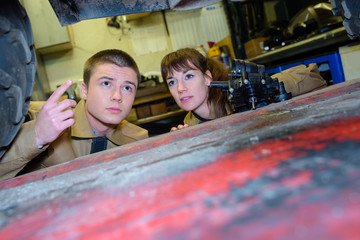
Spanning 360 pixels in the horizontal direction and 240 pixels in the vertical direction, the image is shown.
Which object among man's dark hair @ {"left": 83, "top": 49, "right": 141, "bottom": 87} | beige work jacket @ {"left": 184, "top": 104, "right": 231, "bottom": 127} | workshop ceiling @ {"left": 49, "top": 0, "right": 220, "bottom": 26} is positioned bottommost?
beige work jacket @ {"left": 184, "top": 104, "right": 231, "bottom": 127}

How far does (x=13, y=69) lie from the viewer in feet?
2.57

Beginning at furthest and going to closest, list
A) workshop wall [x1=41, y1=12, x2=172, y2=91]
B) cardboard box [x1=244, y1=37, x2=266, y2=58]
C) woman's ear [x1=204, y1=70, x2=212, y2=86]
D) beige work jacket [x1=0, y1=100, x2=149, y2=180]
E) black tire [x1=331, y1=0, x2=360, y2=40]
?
workshop wall [x1=41, y1=12, x2=172, y2=91] → cardboard box [x1=244, y1=37, x2=266, y2=58] → woman's ear [x1=204, y1=70, x2=212, y2=86] → black tire [x1=331, y1=0, x2=360, y2=40] → beige work jacket [x1=0, y1=100, x2=149, y2=180]

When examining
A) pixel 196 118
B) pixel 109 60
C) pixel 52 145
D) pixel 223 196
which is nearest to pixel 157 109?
pixel 196 118

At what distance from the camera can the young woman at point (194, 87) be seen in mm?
1738

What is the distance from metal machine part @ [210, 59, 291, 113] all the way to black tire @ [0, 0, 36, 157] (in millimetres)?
725

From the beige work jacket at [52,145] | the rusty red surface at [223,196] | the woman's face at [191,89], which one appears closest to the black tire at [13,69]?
the beige work jacket at [52,145]

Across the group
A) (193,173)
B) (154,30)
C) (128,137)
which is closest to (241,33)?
(154,30)

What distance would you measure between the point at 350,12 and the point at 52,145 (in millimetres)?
1337

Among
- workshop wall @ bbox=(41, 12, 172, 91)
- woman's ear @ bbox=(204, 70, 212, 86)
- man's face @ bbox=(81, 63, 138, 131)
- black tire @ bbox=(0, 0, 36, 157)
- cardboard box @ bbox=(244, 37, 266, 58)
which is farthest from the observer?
workshop wall @ bbox=(41, 12, 172, 91)

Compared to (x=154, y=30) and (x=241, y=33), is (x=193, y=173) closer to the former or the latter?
(x=241, y=33)

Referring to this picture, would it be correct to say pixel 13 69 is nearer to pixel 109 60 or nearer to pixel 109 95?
pixel 109 95

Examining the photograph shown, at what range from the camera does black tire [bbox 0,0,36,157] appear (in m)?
0.75

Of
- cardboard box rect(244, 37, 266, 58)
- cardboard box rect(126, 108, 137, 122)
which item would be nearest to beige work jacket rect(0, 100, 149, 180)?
cardboard box rect(126, 108, 137, 122)

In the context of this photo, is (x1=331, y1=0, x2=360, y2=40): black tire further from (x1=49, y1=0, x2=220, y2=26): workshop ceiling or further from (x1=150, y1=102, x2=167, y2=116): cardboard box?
(x1=150, y1=102, x2=167, y2=116): cardboard box
